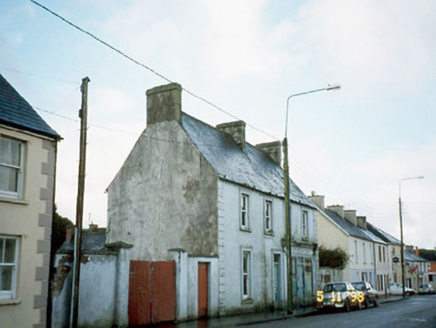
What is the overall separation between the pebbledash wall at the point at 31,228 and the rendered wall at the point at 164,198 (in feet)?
33.2

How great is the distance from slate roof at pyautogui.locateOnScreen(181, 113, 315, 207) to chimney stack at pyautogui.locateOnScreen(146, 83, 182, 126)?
0.72 meters

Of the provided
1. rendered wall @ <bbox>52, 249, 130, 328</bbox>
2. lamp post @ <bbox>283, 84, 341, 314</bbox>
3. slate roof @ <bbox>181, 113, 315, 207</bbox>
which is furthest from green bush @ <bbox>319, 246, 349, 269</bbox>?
rendered wall @ <bbox>52, 249, 130, 328</bbox>

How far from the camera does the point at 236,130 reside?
32.0 m

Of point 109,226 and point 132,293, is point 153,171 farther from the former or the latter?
point 132,293

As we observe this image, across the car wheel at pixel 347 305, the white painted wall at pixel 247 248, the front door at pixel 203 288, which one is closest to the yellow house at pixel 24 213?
the front door at pixel 203 288

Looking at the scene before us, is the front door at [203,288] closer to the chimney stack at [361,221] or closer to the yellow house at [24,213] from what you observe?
the yellow house at [24,213]

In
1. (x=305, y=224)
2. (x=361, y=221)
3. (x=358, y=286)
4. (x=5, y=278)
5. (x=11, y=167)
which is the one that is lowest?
(x=358, y=286)

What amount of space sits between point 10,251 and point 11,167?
2159 millimetres

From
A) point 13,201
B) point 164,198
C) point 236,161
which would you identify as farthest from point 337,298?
point 13,201

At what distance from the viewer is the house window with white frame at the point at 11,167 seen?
12.8 m

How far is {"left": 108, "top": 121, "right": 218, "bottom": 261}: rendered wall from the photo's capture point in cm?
2339

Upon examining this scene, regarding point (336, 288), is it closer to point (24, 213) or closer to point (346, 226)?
point (24, 213)

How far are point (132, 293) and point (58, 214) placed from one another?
2753 centimetres

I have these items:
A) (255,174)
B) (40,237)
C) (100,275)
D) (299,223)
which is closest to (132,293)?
(100,275)
